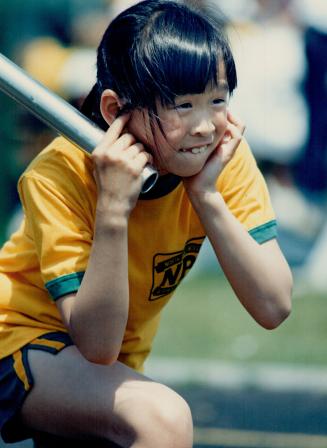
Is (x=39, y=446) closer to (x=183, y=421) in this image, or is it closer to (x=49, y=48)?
(x=183, y=421)

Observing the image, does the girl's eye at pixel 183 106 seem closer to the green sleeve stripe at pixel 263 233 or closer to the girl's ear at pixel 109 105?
the girl's ear at pixel 109 105

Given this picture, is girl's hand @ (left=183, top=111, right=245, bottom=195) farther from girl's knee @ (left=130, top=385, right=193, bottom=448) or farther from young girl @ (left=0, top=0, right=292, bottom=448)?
girl's knee @ (left=130, top=385, right=193, bottom=448)

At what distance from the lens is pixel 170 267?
3033mm

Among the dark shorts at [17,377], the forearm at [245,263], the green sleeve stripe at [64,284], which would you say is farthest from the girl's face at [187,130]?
the dark shorts at [17,377]

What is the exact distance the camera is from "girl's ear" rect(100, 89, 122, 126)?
9.24 ft

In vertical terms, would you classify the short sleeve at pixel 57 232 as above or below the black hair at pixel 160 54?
below

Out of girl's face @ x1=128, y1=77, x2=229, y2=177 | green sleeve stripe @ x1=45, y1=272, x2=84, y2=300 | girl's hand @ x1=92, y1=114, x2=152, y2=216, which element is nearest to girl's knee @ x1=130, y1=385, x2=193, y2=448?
green sleeve stripe @ x1=45, y1=272, x2=84, y2=300

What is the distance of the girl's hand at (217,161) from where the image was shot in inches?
111

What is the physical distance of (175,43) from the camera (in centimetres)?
274

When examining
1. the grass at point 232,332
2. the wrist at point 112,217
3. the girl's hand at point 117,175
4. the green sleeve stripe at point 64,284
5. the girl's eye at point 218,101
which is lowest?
the grass at point 232,332

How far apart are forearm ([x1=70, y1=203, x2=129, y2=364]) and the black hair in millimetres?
327

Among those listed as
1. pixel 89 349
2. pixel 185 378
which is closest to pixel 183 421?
pixel 89 349

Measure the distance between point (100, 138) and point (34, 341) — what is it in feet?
1.82

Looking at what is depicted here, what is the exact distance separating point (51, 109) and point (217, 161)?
45cm
